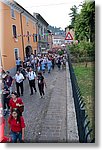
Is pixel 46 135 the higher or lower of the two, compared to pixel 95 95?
lower

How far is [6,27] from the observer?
4.98m

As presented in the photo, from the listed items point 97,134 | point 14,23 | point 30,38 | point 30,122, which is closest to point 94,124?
point 97,134

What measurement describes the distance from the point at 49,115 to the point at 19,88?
187cm

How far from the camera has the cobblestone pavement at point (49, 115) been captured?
3729mm

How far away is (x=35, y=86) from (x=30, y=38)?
171cm

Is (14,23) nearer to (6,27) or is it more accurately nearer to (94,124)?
(6,27)

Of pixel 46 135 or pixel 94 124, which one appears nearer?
pixel 94 124

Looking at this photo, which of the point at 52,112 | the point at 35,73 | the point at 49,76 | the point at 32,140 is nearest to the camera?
the point at 32,140

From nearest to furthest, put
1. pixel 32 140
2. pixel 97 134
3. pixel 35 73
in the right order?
1. pixel 97 134
2. pixel 32 140
3. pixel 35 73

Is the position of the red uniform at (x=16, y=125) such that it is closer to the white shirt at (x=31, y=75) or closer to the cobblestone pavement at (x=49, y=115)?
the cobblestone pavement at (x=49, y=115)

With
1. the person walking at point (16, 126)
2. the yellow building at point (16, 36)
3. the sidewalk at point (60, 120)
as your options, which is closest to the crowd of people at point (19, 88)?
the person walking at point (16, 126)

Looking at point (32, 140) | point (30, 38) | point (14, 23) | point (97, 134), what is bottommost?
point (32, 140)

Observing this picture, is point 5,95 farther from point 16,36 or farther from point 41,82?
point 16,36

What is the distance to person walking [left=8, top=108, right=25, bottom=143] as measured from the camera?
341 cm
